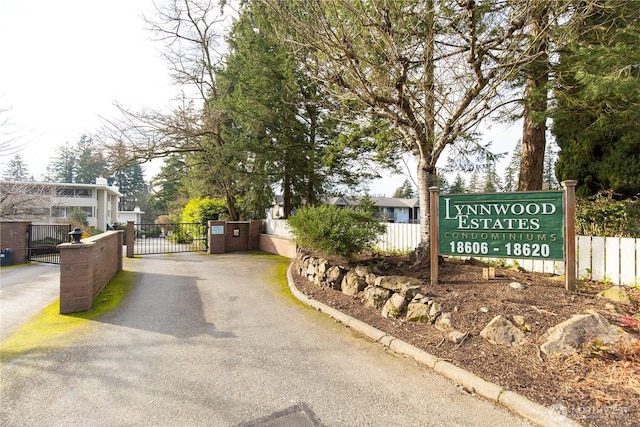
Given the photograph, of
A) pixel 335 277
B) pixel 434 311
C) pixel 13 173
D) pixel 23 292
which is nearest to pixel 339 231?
pixel 335 277

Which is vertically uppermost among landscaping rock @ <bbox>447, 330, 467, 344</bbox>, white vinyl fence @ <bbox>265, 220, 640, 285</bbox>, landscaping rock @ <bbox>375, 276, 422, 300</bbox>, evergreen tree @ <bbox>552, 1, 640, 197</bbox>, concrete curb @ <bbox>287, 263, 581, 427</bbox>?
evergreen tree @ <bbox>552, 1, 640, 197</bbox>

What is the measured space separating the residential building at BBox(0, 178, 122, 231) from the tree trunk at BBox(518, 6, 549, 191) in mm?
19549

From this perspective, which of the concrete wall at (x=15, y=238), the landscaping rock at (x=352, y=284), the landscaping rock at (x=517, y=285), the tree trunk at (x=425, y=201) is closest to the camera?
the landscaping rock at (x=517, y=285)

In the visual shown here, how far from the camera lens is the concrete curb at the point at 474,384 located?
250 centimetres

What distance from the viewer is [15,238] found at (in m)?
11.9

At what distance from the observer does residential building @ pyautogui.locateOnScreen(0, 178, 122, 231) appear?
15843 mm

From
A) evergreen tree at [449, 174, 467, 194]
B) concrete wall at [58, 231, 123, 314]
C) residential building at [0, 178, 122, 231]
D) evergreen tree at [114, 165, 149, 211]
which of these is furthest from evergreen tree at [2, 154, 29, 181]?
evergreen tree at [449, 174, 467, 194]

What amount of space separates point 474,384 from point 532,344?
3.39 ft

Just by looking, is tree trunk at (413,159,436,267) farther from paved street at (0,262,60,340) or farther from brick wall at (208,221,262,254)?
brick wall at (208,221,262,254)

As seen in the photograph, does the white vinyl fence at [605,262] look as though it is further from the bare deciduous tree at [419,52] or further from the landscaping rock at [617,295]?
the bare deciduous tree at [419,52]

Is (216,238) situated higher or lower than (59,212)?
lower

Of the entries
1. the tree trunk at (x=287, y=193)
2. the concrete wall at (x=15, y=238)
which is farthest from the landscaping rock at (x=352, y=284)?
the concrete wall at (x=15, y=238)

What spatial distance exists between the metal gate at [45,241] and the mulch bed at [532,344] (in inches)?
500

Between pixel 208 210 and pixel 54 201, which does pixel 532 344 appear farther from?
pixel 54 201
